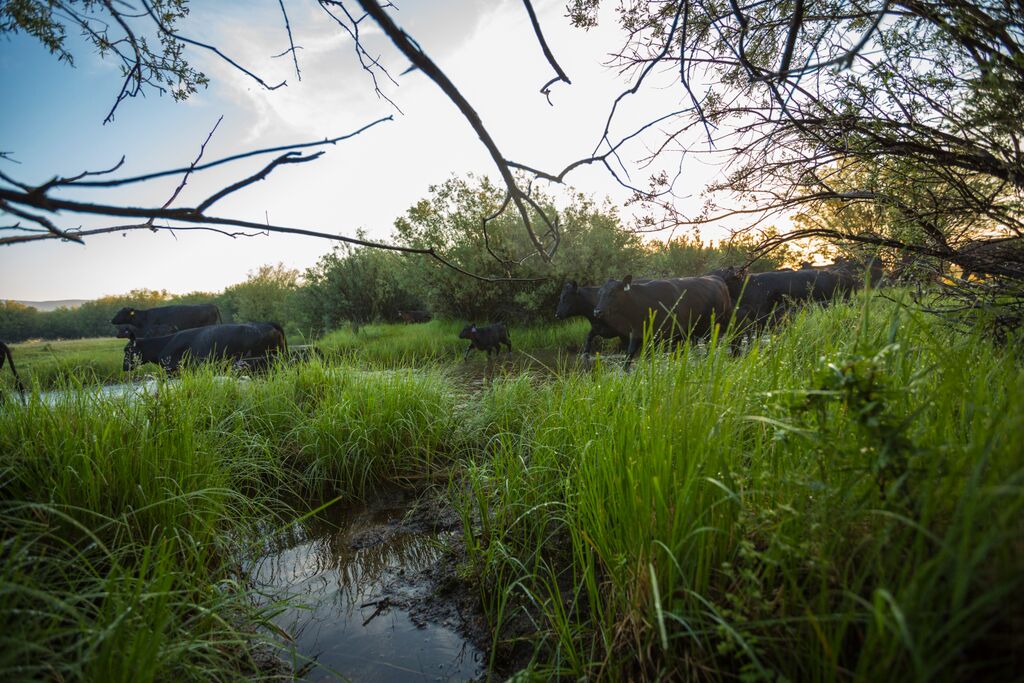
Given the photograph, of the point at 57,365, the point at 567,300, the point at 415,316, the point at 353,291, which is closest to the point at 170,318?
the point at 353,291

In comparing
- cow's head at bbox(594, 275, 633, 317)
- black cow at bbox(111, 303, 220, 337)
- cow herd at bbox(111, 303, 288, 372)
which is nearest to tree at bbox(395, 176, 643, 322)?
cow's head at bbox(594, 275, 633, 317)

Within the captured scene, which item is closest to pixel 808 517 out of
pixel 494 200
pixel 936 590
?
pixel 936 590

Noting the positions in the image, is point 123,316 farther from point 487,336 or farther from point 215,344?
point 487,336

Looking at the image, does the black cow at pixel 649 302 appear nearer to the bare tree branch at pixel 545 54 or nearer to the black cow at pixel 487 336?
the black cow at pixel 487 336

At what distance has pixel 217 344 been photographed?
28.0 ft

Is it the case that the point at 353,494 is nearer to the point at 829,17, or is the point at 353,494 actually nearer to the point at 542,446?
the point at 542,446

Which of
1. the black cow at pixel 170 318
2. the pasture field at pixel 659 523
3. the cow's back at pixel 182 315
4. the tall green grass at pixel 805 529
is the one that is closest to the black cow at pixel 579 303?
the pasture field at pixel 659 523

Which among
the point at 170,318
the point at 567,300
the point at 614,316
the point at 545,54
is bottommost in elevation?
the point at 614,316

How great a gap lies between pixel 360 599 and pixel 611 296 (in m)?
6.13

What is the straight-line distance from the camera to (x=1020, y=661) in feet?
2.20

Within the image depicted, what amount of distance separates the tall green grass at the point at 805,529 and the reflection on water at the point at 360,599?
Answer: 363mm

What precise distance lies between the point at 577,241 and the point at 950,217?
7783 mm

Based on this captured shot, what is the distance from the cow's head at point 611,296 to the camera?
24.5 ft

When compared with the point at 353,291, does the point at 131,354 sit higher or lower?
lower
